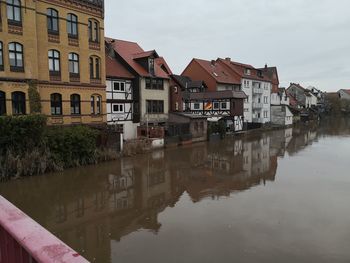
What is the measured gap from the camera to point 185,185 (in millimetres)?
16109

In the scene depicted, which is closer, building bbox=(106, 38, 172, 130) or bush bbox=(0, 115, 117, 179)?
bush bbox=(0, 115, 117, 179)

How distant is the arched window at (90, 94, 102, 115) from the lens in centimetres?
2353

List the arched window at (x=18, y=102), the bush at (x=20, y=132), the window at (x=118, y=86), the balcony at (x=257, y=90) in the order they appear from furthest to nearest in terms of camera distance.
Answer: the balcony at (x=257, y=90)
the window at (x=118, y=86)
the arched window at (x=18, y=102)
the bush at (x=20, y=132)

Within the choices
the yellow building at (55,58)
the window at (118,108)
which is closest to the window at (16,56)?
the yellow building at (55,58)

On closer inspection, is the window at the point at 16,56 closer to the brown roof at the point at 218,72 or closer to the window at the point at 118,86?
the window at the point at 118,86

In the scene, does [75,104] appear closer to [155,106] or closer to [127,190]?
[155,106]

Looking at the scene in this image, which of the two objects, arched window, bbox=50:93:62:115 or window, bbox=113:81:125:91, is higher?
window, bbox=113:81:125:91

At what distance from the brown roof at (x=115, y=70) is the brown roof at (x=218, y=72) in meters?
17.5

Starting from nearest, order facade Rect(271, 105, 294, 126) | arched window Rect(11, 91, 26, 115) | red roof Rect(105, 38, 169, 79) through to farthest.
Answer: arched window Rect(11, 91, 26, 115)
red roof Rect(105, 38, 169, 79)
facade Rect(271, 105, 294, 126)

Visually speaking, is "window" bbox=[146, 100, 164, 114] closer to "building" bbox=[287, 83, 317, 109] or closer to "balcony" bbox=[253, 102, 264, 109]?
"balcony" bbox=[253, 102, 264, 109]

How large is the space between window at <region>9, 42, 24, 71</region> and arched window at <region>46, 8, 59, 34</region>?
273 centimetres

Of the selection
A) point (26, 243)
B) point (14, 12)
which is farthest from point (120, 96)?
point (26, 243)

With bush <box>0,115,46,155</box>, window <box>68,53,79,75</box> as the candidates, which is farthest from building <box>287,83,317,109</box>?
bush <box>0,115,46,155</box>

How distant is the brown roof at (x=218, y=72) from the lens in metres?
43.5
